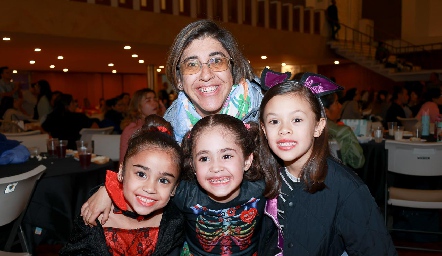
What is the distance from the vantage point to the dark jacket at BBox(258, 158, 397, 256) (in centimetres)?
165

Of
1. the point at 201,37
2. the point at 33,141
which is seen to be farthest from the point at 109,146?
the point at 201,37

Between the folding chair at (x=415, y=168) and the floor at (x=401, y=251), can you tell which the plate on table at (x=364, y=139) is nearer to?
the folding chair at (x=415, y=168)

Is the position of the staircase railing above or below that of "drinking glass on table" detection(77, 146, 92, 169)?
above

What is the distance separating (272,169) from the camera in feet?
6.04

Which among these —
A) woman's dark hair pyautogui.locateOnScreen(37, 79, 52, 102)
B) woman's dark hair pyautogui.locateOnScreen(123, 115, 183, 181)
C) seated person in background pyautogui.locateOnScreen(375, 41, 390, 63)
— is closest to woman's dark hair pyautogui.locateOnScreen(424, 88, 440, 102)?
woman's dark hair pyautogui.locateOnScreen(123, 115, 183, 181)

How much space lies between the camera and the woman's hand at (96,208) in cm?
182

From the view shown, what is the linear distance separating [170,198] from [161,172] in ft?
0.60

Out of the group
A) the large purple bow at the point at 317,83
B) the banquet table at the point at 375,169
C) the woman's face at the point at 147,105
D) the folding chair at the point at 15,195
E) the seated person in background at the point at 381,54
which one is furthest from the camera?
the seated person in background at the point at 381,54

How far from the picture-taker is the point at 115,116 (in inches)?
298

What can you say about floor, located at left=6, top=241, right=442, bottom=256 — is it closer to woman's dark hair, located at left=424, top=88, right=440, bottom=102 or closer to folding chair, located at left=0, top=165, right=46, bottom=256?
folding chair, located at left=0, top=165, right=46, bottom=256

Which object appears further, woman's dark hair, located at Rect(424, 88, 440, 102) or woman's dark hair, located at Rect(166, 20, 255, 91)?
woman's dark hair, located at Rect(424, 88, 440, 102)

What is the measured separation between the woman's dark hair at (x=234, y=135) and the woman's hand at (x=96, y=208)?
1.09 ft

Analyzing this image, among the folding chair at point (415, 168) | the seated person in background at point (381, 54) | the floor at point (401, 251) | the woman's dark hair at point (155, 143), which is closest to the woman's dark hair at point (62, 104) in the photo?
the floor at point (401, 251)

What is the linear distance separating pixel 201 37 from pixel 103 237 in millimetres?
908
